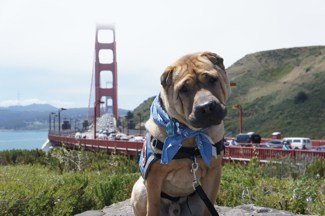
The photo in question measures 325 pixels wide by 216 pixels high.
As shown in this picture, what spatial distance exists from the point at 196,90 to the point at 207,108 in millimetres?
172

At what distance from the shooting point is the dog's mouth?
Result: 2.59 metres

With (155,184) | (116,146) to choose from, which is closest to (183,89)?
(155,184)

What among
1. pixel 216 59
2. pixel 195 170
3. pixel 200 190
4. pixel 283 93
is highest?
pixel 283 93

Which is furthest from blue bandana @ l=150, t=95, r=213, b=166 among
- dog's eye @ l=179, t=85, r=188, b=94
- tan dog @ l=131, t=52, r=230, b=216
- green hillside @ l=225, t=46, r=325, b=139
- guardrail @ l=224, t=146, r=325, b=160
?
green hillside @ l=225, t=46, r=325, b=139

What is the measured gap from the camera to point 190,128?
2.89 m

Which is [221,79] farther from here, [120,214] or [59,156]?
[59,156]

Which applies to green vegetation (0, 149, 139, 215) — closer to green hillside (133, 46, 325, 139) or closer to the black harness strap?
the black harness strap

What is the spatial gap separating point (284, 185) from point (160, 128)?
183 inches

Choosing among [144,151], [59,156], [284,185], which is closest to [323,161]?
[284,185]

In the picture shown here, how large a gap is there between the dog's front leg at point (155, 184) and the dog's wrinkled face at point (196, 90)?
0.36 meters

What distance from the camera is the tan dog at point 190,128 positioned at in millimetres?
2670

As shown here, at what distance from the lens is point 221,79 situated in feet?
9.18

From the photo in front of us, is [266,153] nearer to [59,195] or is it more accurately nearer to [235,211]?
[59,195]

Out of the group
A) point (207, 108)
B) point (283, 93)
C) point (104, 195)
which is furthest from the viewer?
point (283, 93)
